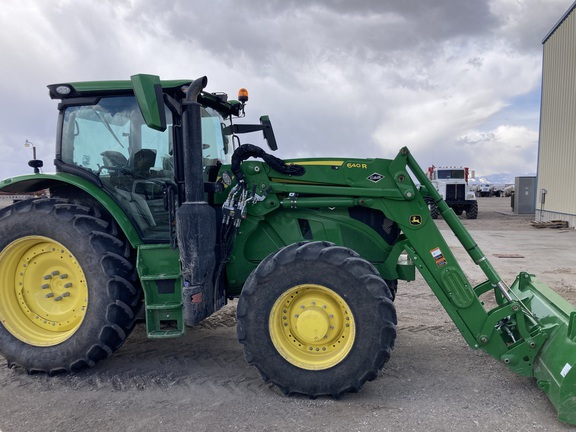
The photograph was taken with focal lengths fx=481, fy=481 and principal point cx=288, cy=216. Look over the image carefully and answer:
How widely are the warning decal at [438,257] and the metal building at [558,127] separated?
50.9 feet

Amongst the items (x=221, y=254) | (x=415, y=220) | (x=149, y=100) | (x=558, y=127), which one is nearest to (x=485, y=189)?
(x=558, y=127)

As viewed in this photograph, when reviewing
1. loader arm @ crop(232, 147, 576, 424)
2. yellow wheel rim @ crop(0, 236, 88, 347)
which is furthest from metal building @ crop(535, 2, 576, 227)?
yellow wheel rim @ crop(0, 236, 88, 347)

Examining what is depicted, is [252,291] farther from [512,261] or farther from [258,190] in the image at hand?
[512,261]

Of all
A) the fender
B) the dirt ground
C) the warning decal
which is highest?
the fender

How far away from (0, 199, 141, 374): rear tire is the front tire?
1.15m

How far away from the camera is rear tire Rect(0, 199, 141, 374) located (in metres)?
4.04

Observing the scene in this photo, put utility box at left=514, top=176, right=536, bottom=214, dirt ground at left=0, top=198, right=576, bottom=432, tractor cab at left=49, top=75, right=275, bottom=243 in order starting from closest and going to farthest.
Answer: dirt ground at left=0, top=198, right=576, bottom=432 → tractor cab at left=49, top=75, right=275, bottom=243 → utility box at left=514, top=176, right=536, bottom=214

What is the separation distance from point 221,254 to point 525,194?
23.9m

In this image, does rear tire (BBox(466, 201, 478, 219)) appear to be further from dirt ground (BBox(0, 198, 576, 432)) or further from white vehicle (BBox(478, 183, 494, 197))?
white vehicle (BBox(478, 183, 494, 197))

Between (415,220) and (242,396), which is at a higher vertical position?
(415,220)

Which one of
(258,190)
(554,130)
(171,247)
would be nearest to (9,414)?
(171,247)

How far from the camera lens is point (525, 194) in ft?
80.1

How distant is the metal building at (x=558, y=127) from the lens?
57.0ft

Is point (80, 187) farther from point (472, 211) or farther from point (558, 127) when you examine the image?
point (472, 211)
